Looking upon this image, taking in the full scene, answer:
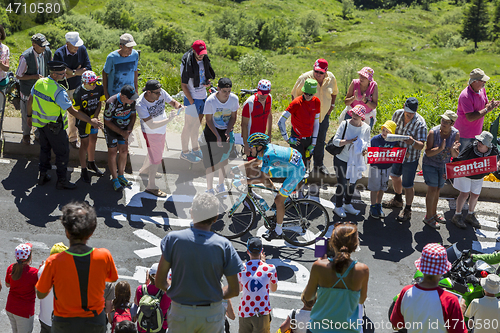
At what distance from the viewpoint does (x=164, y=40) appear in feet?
127

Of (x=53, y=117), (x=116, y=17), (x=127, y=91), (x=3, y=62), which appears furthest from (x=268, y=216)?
(x=116, y=17)

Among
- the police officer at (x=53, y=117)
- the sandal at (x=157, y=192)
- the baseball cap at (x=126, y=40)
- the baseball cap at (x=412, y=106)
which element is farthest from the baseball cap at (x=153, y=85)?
the baseball cap at (x=412, y=106)

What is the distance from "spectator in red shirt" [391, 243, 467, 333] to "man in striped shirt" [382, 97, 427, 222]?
4.00m

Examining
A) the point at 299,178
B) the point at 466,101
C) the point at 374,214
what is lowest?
the point at 374,214

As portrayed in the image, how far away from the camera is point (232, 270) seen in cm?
429

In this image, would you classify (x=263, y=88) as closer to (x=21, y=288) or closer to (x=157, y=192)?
(x=157, y=192)

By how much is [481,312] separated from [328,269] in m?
2.03

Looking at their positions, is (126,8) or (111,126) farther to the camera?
(126,8)

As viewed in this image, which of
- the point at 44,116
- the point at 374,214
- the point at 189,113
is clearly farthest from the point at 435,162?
the point at 44,116

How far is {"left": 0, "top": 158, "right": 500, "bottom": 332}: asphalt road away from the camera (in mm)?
6773

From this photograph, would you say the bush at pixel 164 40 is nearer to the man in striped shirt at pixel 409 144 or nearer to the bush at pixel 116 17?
the bush at pixel 116 17

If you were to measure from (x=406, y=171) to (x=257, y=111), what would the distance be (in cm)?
269

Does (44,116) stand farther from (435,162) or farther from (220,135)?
(435,162)

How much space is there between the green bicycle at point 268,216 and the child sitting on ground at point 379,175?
46.4 inches
